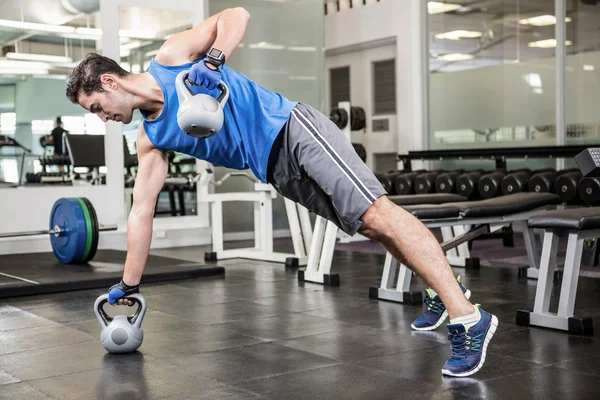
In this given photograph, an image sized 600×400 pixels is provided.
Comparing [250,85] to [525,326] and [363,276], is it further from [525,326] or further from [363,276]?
[363,276]

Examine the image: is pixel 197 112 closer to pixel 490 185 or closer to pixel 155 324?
pixel 155 324

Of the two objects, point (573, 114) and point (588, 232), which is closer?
point (588, 232)

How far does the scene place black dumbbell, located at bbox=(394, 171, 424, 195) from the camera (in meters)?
6.27

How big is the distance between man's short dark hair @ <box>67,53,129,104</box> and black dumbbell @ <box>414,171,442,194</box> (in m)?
4.20

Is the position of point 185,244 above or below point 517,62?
below

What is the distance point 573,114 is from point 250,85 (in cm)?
487

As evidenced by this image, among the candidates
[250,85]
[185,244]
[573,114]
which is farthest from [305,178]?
[573,114]

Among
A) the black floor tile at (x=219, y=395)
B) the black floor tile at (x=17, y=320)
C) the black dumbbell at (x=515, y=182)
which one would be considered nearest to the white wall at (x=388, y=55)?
the black dumbbell at (x=515, y=182)

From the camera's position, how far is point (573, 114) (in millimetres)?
6430

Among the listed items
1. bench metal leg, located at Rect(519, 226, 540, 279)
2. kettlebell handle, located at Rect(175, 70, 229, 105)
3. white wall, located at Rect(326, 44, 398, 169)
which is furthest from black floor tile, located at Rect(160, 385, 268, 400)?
white wall, located at Rect(326, 44, 398, 169)

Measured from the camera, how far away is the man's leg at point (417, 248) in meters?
2.11

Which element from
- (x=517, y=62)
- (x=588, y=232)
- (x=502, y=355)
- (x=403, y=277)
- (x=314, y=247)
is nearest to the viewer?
(x=502, y=355)

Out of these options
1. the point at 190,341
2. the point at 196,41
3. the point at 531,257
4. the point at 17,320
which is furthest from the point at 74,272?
the point at 531,257

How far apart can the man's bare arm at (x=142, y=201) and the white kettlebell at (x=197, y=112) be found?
18.5 inches
